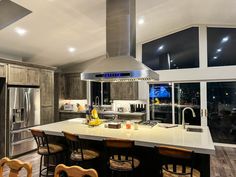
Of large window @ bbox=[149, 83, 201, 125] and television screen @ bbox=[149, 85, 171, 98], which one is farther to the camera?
television screen @ bbox=[149, 85, 171, 98]

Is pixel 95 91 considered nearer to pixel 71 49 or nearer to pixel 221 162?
pixel 71 49

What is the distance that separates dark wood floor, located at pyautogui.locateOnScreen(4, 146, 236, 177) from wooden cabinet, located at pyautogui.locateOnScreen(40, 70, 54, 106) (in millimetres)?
1515

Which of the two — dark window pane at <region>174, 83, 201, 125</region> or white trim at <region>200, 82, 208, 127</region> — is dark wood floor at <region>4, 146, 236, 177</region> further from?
dark window pane at <region>174, 83, 201, 125</region>

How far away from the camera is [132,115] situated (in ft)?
19.4

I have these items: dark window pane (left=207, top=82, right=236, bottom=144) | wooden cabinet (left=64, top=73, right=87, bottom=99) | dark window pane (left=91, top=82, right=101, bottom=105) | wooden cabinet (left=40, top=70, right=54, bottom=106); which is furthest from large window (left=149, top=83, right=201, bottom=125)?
wooden cabinet (left=40, top=70, right=54, bottom=106)

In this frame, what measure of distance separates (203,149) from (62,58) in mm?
5320

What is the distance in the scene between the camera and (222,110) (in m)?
5.79

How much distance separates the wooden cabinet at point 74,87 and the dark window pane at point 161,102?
8.07ft

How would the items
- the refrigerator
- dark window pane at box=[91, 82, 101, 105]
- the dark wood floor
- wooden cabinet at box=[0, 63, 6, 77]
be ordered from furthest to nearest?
dark window pane at box=[91, 82, 101, 105] < the refrigerator < wooden cabinet at box=[0, 63, 6, 77] < the dark wood floor

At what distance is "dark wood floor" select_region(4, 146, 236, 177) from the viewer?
380cm

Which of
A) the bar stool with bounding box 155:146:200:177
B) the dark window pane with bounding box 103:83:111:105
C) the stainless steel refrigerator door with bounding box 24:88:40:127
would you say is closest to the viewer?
the bar stool with bounding box 155:146:200:177

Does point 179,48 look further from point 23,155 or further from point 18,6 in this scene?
point 23,155

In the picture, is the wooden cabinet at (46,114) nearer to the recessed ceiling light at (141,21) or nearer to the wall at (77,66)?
the wall at (77,66)

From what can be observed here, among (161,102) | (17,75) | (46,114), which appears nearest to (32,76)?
(17,75)
